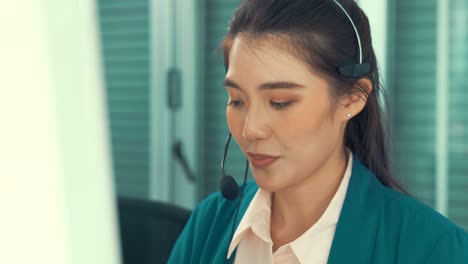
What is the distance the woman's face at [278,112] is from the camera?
0.95 m

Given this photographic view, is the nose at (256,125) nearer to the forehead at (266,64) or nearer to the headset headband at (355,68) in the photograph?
the forehead at (266,64)

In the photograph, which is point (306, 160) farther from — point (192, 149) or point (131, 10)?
point (131, 10)

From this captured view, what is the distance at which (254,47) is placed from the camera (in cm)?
99

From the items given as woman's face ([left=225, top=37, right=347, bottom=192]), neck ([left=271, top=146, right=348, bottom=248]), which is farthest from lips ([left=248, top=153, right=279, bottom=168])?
neck ([left=271, top=146, right=348, bottom=248])

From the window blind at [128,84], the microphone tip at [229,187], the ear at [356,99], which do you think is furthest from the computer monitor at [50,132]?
the window blind at [128,84]

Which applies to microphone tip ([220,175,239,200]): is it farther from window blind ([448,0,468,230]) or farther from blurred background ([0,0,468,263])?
window blind ([448,0,468,230])

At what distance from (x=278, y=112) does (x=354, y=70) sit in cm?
15

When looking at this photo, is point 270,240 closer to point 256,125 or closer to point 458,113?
point 256,125

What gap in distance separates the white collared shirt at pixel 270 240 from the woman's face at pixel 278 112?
0.27ft

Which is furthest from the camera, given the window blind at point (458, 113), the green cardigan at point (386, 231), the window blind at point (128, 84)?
the window blind at point (128, 84)

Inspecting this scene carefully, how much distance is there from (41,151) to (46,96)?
17 mm

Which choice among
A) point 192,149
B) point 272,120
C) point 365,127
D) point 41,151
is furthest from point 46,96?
point 192,149

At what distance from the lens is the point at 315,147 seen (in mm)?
976

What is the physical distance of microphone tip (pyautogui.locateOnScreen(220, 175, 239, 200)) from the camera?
3.75 feet
